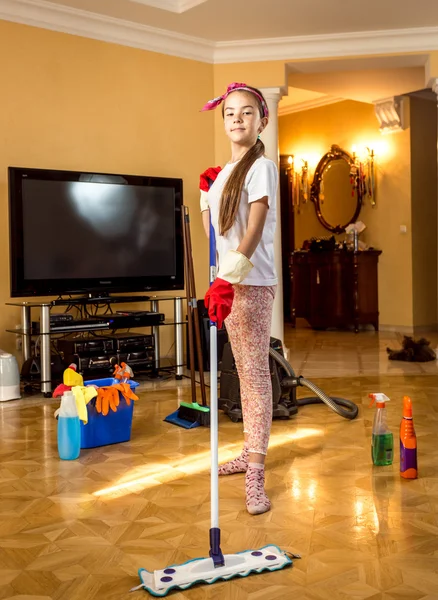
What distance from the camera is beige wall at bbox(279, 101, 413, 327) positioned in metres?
7.81

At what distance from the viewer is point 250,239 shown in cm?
217

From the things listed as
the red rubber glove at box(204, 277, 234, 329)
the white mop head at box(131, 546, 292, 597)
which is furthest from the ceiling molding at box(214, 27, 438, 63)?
the white mop head at box(131, 546, 292, 597)

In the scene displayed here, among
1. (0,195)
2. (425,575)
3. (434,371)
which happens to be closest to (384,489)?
(425,575)

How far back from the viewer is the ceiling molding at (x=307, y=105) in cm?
847

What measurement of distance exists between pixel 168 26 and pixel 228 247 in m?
3.59

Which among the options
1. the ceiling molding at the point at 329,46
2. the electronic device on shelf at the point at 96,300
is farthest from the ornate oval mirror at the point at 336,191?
the electronic device on shelf at the point at 96,300

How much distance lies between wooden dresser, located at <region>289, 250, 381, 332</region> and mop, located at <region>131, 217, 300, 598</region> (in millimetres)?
6157

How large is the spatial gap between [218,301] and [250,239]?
26 centimetres

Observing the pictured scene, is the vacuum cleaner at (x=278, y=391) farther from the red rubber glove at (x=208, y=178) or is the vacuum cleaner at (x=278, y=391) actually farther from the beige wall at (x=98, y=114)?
the beige wall at (x=98, y=114)

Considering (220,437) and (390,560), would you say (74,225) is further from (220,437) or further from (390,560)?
(390,560)

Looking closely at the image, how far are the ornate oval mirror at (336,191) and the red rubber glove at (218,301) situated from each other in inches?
255

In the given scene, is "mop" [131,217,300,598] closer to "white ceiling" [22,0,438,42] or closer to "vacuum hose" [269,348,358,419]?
"vacuum hose" [269,348,358,419]

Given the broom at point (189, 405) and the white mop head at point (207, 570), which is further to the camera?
the broom at point (189, 405)

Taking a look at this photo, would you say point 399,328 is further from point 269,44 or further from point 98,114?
point 98,114
